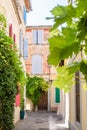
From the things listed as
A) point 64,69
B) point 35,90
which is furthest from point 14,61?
point 35,90

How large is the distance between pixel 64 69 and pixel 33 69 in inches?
1199

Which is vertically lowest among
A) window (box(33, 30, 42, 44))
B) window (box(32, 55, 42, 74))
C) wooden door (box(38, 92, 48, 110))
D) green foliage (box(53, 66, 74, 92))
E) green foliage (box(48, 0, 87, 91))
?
wooden door (box(38, 92, 48, 110))

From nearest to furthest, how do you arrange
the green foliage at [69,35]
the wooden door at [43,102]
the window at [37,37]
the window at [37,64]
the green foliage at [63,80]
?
1. the green foliage at [69,35]
2. the green foliage at [63,80]
3. the wooden door at [43,102]
4. the window at [37,64]
5. the window at [37,37]

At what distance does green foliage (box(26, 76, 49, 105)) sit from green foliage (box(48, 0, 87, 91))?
2887cm

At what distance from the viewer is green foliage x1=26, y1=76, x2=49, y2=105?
29.6 meters

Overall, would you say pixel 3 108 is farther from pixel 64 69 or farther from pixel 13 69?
pixel 64 69

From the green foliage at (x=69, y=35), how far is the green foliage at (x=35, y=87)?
28867 millimetres

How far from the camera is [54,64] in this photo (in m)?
0.70

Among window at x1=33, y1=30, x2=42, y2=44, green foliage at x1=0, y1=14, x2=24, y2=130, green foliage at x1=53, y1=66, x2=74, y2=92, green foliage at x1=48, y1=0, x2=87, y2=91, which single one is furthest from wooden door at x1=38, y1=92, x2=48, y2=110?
green foliage at x1=48, y1=0, x2=87, y2=91

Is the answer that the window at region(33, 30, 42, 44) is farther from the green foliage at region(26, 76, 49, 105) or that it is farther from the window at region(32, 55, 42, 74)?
the green foliage at region(26, 76, 49, 105)

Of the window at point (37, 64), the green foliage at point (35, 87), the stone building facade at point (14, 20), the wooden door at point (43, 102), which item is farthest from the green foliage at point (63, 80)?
the window at point (37, 64)

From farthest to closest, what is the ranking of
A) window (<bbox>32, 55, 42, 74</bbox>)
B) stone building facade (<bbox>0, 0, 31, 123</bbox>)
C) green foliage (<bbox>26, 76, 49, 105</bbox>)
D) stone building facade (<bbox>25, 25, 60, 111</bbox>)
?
window (<bbox>32, 55, 42, 74</bbox>) → stone building facade (<bbox>25, 25, 60, 111</bbox>) → green foliage (<bbox>26, 76, 49, 105</bbox>) → stone building facade (<bbox>0, 0, 31, 123</bbox>)

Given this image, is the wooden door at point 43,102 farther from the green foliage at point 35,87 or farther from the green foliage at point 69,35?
the green foliage at point 69,35

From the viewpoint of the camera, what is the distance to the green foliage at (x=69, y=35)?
2.22ft
